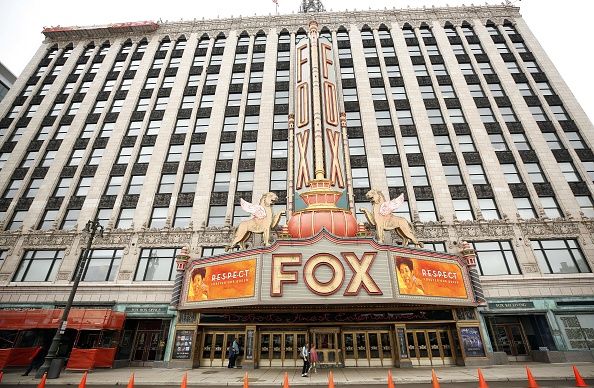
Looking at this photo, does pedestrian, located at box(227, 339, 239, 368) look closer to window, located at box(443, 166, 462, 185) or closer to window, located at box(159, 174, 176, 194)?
window, located at box(159, 174, 176, 194)

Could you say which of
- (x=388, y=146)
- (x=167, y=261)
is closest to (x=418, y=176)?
(x=388, y=146)

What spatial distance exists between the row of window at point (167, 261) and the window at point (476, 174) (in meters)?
5.89

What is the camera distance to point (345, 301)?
17.1 metres

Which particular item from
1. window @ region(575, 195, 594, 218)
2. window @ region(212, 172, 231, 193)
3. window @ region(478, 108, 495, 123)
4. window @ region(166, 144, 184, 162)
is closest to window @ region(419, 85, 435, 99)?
window @ region(478, 108, 495, 123)

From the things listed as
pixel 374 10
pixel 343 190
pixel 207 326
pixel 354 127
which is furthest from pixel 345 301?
pixel 374 10

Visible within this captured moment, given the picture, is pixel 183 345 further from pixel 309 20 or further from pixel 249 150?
pixel 309 20

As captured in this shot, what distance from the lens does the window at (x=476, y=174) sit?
28.1 metres

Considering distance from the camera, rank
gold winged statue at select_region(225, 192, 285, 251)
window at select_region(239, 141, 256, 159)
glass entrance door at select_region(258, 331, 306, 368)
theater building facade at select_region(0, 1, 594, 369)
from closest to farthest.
Answer: 1. theater building facade at select_region(0, 1, 594, 369)
2. glass entrance door at select_region(258, 331, 306, 368)
3. gold winged statue at select_region(225, 192, 285, 251)
4. window at select_region(239, 141, 256, 159)

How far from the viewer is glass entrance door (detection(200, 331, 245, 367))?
21312 mm

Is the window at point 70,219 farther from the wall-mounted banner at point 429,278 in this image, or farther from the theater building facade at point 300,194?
the wall-mounted banner at point 429,278

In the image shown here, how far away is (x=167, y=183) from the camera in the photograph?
29.8 metres

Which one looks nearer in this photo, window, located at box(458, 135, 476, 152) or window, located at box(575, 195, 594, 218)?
window, located at box(575, 195, 594, 218)

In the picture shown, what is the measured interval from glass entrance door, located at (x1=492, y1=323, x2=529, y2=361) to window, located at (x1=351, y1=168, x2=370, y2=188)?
14.8 m

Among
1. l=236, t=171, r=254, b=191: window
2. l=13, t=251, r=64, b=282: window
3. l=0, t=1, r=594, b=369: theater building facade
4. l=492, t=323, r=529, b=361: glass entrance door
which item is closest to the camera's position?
l=0, t=1, r=594, b=369: theater building facade
